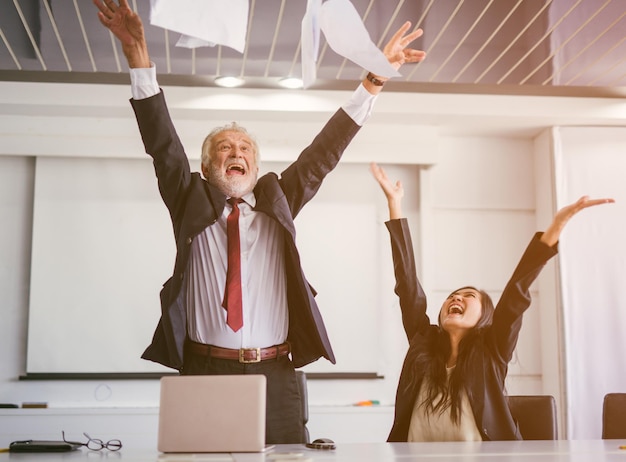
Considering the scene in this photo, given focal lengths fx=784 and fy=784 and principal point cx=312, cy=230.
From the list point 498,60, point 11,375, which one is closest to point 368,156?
point 498,60

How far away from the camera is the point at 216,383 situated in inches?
69.1

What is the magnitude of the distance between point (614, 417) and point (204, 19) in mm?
2025

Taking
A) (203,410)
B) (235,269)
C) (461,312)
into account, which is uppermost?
(235,269)

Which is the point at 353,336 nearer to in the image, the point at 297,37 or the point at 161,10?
the point at 297,37

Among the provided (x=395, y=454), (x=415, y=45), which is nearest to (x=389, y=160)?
(x=415, y=45)

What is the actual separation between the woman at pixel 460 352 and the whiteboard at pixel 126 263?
2.22 meters

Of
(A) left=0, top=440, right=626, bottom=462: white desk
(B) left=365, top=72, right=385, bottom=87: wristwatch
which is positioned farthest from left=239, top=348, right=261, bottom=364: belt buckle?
(B) left=365, top=72, right=385, bottom=87: wristwatch

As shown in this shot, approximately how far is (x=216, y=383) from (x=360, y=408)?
3.38 metres

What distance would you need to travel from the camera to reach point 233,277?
2375mm

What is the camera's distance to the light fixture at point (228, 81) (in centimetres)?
479

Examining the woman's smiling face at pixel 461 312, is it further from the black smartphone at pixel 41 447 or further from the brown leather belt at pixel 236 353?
the black smartphone at pixel 41 447

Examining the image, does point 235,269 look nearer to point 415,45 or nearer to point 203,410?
point 203,410

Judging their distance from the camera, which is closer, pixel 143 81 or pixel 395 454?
pixel 395 454

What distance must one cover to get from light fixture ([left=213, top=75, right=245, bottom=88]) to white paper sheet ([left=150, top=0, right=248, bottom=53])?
110 inches
